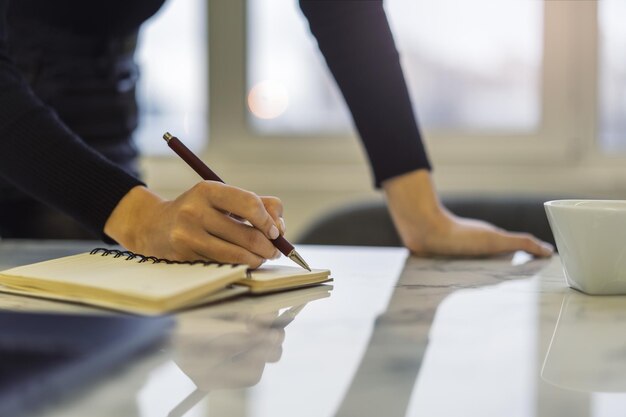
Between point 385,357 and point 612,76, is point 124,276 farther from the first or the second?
point 612,76

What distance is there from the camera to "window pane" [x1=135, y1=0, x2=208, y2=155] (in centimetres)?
281

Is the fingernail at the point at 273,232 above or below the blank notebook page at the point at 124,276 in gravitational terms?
below

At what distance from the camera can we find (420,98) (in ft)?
8.87

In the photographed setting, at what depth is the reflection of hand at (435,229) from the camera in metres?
1.13

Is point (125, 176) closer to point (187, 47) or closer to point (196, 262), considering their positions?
point (196, 262)

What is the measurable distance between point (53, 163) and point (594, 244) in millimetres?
637

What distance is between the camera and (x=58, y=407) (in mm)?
436

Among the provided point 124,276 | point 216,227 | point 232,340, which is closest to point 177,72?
point 216,227

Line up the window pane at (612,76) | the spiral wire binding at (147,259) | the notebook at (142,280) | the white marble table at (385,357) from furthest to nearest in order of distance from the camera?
1. the window pane at (612,76)
2. the spiral wire binding at (147,259)
3. the notebook at (142,280)
4. the white marble table at (385,357)

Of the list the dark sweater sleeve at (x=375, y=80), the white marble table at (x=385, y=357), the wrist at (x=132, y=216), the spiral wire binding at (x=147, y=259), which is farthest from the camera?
the dark sweater sleeve at (x=375, y=80)

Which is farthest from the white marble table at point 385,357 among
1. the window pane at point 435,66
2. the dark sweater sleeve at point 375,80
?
the window pane at point 435,66

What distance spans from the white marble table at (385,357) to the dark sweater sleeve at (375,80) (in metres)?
0.42

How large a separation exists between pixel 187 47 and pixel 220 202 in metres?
2.09

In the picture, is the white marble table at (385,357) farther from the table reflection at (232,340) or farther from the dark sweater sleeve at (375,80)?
the dark sweater sleeve at (375,80)
